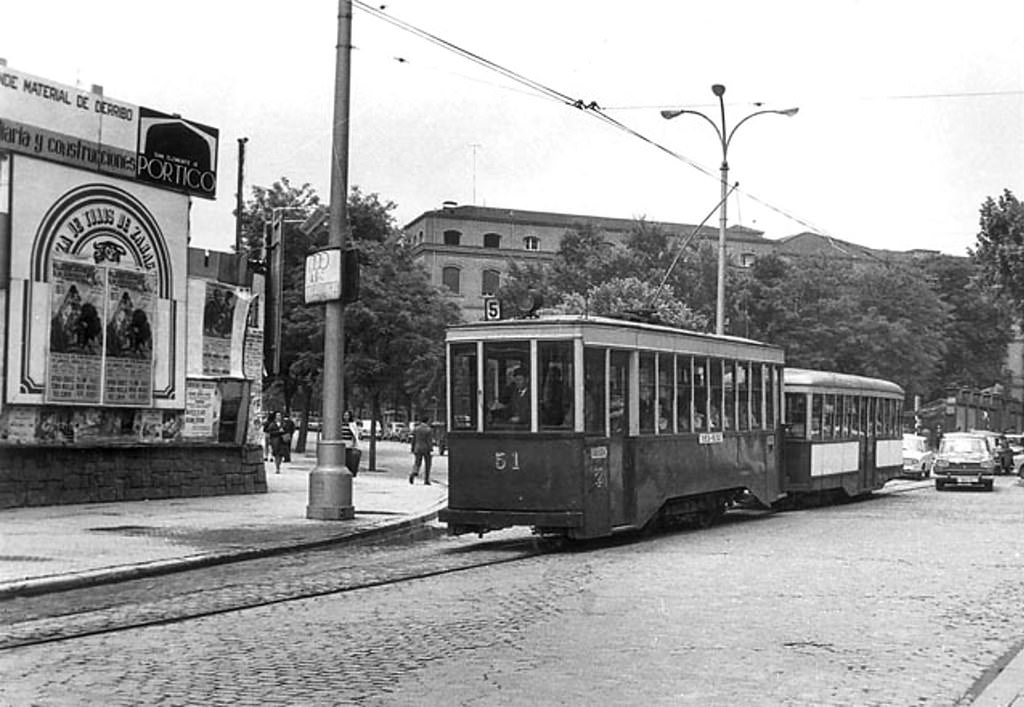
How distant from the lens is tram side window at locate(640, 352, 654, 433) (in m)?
17.0

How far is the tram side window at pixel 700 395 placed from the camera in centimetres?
1863

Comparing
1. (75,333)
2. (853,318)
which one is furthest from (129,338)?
(853,318)

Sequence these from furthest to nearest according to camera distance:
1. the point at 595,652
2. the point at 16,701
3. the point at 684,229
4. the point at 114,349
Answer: the point at 684,229 < the point at 114,349 < the point at 595,652 < the point at 16,701

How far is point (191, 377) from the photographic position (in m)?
22.4

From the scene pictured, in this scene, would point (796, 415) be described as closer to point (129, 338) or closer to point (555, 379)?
point (555, 379)

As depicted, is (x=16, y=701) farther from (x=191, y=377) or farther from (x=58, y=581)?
(x=191, y=377)

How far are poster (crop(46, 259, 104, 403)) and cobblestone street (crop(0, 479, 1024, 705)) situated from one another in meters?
6.77

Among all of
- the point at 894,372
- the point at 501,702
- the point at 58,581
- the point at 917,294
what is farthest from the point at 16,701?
the point at 917,294

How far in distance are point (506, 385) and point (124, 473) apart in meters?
8.04

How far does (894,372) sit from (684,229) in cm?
4059

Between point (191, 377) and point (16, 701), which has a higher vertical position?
point (191, 377)

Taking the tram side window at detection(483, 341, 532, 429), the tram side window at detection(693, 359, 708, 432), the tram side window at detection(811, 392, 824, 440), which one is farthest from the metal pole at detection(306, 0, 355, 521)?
the tram side window at detection(811, 392, 824, 440)

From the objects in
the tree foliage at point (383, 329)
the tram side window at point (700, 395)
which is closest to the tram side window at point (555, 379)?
the tram side window at point (700, 395)

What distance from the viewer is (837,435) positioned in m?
25.9
